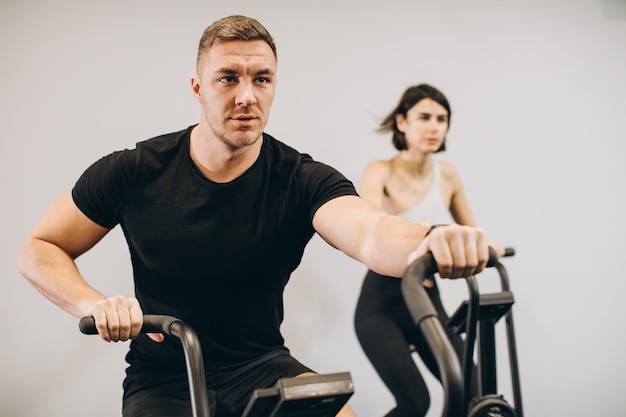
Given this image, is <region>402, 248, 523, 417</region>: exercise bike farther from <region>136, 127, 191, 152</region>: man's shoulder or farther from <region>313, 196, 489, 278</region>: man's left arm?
<region>136, 127, 191, 152</region>: man's shoulder

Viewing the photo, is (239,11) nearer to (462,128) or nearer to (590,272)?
(462,128)

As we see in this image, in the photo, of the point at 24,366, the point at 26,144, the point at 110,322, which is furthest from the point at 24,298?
the point at 110,322

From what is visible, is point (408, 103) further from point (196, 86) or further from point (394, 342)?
point (196, 86)

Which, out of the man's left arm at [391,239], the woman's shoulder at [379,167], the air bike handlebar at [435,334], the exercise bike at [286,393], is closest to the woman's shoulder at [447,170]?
the woman's shoulder at [379,167]

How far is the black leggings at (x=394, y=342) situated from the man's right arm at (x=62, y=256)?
131cm

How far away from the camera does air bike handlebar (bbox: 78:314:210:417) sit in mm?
1230

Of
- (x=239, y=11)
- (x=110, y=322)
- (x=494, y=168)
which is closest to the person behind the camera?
(x=110, y=322)

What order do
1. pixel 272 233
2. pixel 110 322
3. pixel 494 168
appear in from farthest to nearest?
pixel 494 168
pixel 272 233
pixel 110 322

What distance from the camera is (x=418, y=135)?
10.3 feet

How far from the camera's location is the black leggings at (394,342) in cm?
256

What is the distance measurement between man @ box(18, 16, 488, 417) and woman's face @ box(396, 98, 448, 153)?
146 cm

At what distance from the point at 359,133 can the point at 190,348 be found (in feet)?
8.31

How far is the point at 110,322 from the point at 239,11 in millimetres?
2638

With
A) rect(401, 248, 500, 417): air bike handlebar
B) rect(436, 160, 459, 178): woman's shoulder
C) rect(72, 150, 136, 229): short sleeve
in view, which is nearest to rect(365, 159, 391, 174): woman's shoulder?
rect(436, 160, 459, 178): woman's shoulder
